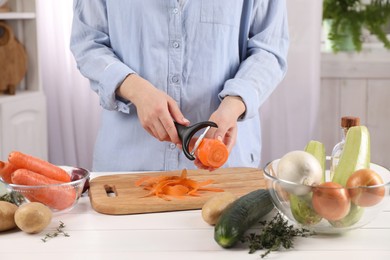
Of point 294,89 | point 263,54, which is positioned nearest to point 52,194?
point 263,54

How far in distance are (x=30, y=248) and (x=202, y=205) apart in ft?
1.25

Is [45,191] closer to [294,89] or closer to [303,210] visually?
[303,210]

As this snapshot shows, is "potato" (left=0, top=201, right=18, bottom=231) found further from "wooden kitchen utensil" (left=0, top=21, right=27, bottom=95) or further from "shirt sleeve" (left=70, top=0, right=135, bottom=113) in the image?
"wooden kitchen utensil" (left=0, top=21, right=27, bottom=95)

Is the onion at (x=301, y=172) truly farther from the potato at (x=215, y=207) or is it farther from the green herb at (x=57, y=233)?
the green herb at (x=57, y=233)

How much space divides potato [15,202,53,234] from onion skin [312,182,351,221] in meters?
0.48

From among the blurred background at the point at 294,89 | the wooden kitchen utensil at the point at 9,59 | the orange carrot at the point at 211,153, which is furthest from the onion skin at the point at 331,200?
the wooden kitchen utensil at the point at 9,59

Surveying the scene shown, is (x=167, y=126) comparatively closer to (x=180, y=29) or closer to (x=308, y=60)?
(x=180, y=29)

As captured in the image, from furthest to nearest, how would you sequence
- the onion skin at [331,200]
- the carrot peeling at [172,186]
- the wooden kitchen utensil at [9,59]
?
the wooden kitchen utensil at [9,59] < the carrot peeling at [172,186] < the onion skin at [331,200]

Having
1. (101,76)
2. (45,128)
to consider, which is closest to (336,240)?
(101,76)

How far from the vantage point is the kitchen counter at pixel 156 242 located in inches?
46.6

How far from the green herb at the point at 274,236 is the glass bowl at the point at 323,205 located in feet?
0.05

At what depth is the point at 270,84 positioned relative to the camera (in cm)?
180

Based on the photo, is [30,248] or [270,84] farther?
[270,84]

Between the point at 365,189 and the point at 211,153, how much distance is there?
1.09 ft
